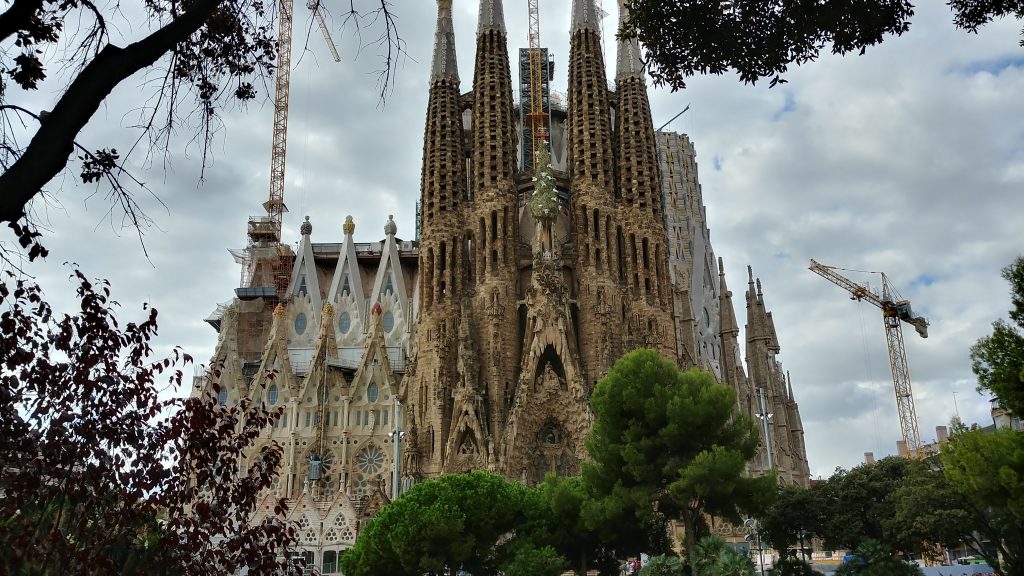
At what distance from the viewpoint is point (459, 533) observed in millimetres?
23672

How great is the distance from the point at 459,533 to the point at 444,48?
29204mm

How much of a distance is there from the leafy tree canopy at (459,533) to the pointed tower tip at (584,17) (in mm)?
27283

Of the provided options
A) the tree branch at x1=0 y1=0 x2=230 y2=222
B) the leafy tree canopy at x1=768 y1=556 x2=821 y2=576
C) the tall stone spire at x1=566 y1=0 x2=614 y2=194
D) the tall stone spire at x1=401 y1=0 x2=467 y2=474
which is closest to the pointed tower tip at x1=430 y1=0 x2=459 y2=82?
the tall stone spire at x1=401 y1=0 x2=467 y2=474

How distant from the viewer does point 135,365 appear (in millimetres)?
7785

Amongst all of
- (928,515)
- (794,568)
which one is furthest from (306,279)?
(928,515)

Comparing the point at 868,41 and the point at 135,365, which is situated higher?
the point at 868,41

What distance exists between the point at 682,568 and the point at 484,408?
57.5 ft

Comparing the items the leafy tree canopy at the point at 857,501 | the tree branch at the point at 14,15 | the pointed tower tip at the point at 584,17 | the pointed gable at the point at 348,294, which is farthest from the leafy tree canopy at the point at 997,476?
the pointed gable at the point at 348,294

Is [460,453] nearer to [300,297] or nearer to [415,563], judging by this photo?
[415,563]

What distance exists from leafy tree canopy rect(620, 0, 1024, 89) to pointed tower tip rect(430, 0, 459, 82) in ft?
124

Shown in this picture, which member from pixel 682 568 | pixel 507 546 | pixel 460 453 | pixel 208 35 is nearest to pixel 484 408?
pixel 460 453

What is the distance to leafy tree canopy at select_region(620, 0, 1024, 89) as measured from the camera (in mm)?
7605

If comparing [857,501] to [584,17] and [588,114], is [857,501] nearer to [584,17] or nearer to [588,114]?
[588,114]

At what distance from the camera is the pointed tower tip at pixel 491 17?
44.5 m
